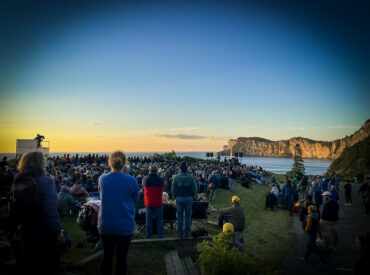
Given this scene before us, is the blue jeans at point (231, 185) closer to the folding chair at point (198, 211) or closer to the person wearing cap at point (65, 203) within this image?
the folding chair at point (198, 211)

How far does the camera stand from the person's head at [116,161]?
11.2 ft

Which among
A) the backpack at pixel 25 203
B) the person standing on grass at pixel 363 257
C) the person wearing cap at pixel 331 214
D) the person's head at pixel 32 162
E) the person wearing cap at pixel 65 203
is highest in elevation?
the person's head at pixel 32 162

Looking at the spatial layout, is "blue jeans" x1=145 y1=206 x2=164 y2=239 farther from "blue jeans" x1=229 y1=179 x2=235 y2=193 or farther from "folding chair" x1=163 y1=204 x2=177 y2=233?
"blue jeans" x1=229 y1=179 x2=235 y2=193

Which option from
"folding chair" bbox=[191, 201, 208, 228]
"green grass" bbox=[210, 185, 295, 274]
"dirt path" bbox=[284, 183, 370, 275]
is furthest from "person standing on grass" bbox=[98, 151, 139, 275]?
"folding chair" bbox=[191, 201, 208, 228]

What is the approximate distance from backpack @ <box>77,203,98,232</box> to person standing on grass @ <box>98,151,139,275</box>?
2069mm

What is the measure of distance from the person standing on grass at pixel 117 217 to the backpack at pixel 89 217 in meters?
2.07

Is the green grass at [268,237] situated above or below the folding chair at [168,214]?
below

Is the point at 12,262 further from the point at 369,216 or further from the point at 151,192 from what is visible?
the point at 369,216

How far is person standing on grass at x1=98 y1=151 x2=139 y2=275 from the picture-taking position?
124 inches

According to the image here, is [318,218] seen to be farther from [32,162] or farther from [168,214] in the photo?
[32,162]

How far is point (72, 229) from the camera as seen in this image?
7625 millimetres

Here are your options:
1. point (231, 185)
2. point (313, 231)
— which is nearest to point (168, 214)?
point (313, 231)

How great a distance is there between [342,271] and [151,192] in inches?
182

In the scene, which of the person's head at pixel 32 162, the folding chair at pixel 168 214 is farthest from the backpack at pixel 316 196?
the person's head at pixel 32 162
